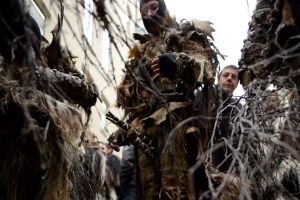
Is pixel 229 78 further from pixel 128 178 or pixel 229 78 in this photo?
pixel 128 178

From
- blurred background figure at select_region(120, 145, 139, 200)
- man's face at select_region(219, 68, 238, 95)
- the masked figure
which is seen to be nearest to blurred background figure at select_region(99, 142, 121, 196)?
blurred background figure at select_region(120, 145, 139, 200)

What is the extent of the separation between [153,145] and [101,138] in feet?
19.7

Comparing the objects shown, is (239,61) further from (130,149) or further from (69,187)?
(69,187)

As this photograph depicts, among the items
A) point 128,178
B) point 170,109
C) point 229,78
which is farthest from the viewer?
point 229,78

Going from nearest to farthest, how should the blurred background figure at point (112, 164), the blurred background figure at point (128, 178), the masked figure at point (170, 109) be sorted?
the masked figure at point (170, 109) → the blurred background figure at point (128, 178) → the blurred background figure at point (112, 164)

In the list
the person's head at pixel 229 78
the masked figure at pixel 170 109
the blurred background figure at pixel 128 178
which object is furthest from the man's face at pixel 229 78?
the blurred background figure at pixel 128 178

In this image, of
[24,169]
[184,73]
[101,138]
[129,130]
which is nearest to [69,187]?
[24,169]

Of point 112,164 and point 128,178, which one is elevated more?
point 112,164

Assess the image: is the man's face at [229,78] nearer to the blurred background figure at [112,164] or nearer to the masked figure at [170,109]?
the masked figure at [170,109]

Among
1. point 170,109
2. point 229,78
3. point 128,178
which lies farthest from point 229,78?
point 170,109

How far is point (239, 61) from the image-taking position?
5031mm

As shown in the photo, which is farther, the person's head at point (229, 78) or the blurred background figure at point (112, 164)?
the person's head at point (229, 78)

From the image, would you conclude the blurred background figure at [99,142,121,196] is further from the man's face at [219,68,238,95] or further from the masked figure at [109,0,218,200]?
the man's face at [219,68,238,95]

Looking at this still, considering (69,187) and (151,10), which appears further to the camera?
(151,10)
